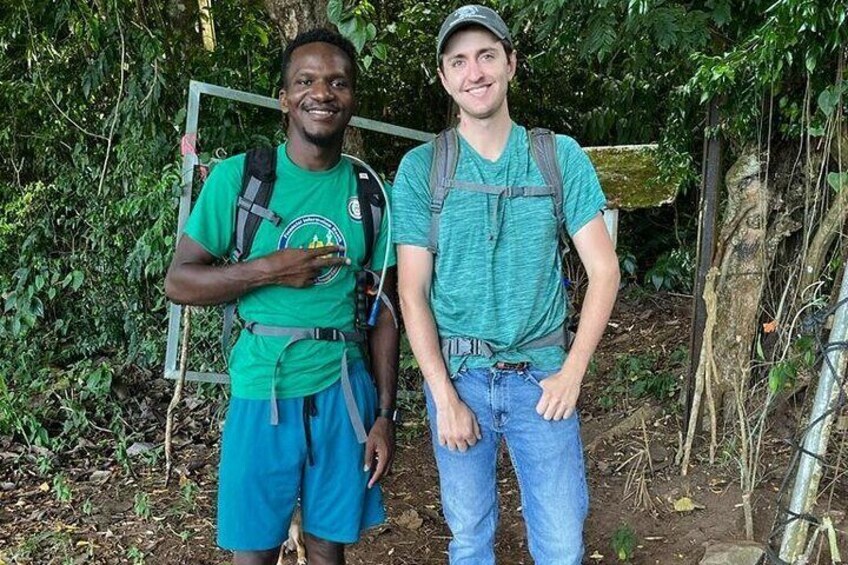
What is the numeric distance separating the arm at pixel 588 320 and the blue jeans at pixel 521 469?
59 millimetres

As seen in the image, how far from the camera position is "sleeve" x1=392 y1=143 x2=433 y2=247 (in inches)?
90.0

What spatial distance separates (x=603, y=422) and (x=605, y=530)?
3.36 feet

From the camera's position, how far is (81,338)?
5863mm

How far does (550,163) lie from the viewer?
2.27 m

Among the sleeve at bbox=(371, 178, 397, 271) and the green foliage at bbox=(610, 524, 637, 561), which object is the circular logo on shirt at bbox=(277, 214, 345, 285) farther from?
the green foliage at bbox=(610, 524, 637, 561)

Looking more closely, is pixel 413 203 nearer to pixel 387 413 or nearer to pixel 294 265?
pixel 294 265

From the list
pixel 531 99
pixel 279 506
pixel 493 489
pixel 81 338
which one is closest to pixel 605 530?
pixel 493 489

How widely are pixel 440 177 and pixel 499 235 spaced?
24 cm

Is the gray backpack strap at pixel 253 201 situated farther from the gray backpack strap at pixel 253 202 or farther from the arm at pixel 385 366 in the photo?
the arm at pixel 385 366

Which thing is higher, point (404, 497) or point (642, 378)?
point (642, 378)

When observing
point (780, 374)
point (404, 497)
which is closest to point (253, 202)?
point (780, 374)

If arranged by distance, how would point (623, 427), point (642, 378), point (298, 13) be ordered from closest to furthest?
point (298, 13), point (623, 427), point (642, 378)

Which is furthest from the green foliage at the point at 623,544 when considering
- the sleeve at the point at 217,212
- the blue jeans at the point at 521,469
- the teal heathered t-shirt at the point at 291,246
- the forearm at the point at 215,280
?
the sleeve at the point at 217,212

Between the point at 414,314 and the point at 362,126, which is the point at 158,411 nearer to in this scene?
the point at 362,126
